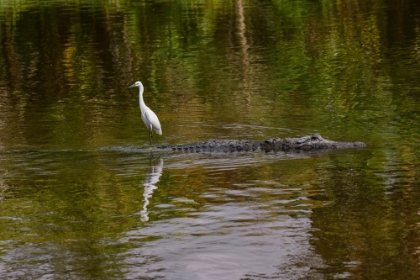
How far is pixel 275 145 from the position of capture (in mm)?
16016

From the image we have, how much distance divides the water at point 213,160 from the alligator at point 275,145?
284 mm

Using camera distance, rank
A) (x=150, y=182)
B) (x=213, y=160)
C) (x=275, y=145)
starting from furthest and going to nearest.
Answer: (x=275, y=145)
(x=213, y=160)
(x=150, y=182)

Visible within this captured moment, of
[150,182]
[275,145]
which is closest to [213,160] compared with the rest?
[275,145]

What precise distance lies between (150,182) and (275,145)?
290 cm

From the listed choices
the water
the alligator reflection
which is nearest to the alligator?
the water

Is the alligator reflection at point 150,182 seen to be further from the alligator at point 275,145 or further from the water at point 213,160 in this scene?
the alligator at point 275,145

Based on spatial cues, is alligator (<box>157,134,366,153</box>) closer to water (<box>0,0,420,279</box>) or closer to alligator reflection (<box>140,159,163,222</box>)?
water (<box>0,0,420,279</box>)

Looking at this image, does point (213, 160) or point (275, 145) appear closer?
point (213, 160)

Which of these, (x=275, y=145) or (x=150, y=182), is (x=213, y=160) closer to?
(x=275, y=145)

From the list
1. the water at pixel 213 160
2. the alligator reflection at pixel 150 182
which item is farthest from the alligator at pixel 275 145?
the alligator reflection at pixel 150 182

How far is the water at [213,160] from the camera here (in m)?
10.3

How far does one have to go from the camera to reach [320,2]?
154ft

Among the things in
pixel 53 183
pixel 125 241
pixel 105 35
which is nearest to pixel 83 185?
pixel 53 183

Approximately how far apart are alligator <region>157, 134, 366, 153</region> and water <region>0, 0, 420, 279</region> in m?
0.28
